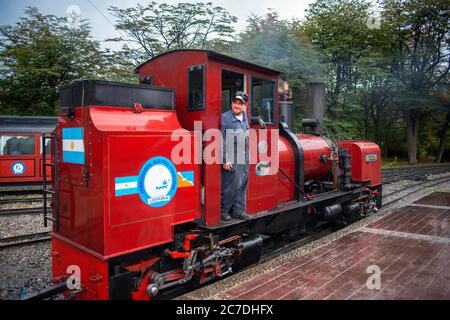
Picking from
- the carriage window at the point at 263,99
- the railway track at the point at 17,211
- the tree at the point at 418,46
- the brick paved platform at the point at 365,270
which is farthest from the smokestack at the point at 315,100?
the tree at the point at 418,46

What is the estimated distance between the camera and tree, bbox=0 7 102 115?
16094 millimetres

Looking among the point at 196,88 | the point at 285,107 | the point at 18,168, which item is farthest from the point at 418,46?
the point at 18,168

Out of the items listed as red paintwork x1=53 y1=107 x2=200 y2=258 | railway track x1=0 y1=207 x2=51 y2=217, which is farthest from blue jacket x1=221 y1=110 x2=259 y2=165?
railway track x1=0 y1=207 x2=51 y2=217

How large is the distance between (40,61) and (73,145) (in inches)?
612

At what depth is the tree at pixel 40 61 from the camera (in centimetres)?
1609

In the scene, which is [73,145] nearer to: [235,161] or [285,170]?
[235,161]

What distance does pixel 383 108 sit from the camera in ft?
92.8

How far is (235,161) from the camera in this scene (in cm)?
450

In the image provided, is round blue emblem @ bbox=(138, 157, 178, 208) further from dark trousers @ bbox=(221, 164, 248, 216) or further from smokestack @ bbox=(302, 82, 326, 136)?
smokestack @ bbox=(302, 82, 326, 136)

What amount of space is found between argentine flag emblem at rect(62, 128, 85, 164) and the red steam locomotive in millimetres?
12

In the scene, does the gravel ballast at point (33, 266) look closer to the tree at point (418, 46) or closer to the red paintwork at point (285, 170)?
the red paintwork at point (285, 170)

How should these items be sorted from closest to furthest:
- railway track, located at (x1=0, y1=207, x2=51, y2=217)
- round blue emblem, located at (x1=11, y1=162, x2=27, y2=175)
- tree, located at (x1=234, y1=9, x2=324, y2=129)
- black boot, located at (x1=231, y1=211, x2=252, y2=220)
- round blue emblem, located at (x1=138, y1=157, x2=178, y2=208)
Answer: round blue emblem, located at (x1=138, y1=157, x2=178, y2=208), black boot, located at (x1=231, y1=211, x2=252, y2=220), railway track, located at (x1=0, y1=207, x2=51, y2=217), round blue emblem, located at (x1=11, y1=162, x2=27, y2=175), tree, located at (x1=234, y1=9, x2=324, y2=129)

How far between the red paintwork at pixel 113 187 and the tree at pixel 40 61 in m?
14.1

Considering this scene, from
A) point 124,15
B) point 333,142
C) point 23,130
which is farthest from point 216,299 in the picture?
point 124,15
